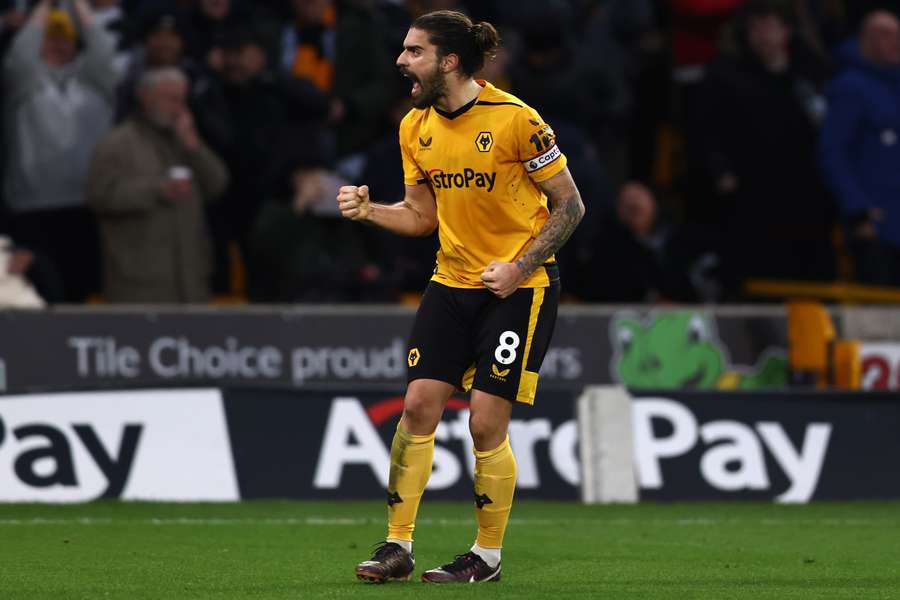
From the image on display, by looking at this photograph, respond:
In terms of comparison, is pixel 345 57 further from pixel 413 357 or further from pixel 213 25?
pixel 413 357

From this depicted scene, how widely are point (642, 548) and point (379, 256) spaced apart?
17.6ft

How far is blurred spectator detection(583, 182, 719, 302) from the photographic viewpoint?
14453 mm

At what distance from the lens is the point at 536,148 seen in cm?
744

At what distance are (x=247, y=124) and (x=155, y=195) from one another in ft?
4.37

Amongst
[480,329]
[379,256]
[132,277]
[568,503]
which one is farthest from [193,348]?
[480,329]

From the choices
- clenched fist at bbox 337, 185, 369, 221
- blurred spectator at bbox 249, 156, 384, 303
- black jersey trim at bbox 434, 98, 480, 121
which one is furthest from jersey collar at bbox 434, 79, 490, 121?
blurred spectator at bbox 249, 156, 384, 303

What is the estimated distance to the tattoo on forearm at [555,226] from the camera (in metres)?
7.44

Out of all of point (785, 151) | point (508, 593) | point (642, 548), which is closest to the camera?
point (508, 593)

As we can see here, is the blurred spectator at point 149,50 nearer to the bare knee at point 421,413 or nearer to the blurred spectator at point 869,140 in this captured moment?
the blurred spectator at point 869,140

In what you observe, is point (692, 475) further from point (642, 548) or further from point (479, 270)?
point (479, 270)

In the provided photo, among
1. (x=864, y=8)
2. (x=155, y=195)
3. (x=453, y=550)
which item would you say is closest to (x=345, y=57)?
(x=155, y=195)

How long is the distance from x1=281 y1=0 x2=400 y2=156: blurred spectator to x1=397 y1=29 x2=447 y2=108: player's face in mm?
6984

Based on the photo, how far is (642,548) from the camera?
30.3 feet

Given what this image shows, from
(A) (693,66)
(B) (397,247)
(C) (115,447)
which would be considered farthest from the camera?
(A) (693,66)
